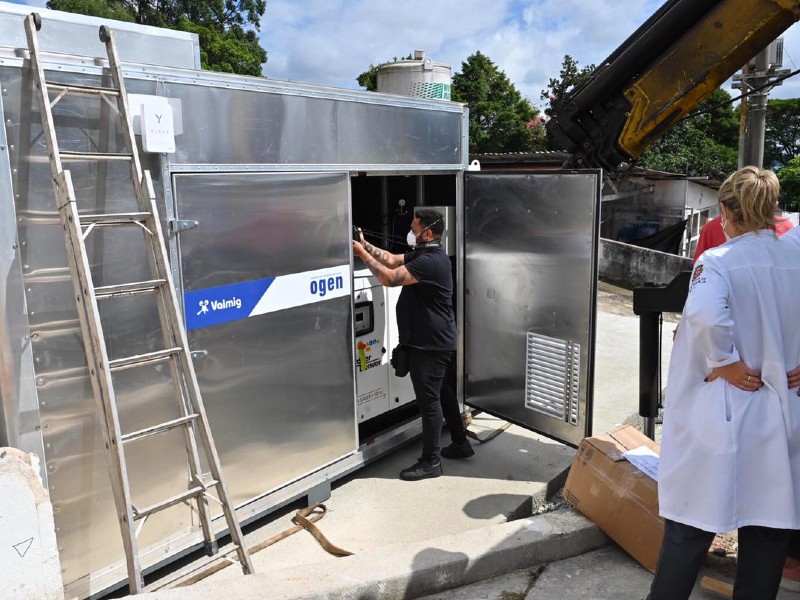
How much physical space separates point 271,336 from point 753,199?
2511 mm

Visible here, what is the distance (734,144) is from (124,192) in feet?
142

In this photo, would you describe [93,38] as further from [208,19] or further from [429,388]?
[208,19]

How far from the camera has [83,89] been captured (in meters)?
2.73

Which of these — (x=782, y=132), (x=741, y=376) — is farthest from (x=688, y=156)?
(x=741, y=376)

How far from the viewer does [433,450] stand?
4.56m

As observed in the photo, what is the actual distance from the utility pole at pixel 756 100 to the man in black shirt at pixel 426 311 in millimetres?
8098

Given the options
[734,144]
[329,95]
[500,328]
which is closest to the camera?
[329,95]

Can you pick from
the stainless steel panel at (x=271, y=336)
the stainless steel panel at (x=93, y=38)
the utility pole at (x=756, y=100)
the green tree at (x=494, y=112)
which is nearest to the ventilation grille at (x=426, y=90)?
the stainless steel panel at (x=271, y=336)

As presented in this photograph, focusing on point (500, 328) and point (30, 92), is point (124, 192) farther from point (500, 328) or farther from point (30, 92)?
point (500, 328)

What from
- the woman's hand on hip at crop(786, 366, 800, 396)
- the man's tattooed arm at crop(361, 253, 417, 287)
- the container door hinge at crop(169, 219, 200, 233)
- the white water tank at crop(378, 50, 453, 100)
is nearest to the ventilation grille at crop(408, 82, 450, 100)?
the white water tank at crop(378, 50, 453, 100)

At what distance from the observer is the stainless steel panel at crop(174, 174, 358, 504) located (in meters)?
3.36

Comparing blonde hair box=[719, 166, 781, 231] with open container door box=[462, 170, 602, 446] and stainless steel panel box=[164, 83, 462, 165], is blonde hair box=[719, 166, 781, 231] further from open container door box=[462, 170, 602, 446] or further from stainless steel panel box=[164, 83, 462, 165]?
stainless steel panel box=[164, 83, 462, 165]

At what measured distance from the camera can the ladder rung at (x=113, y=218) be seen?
2.77m

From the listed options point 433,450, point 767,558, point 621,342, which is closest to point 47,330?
point 433,450
